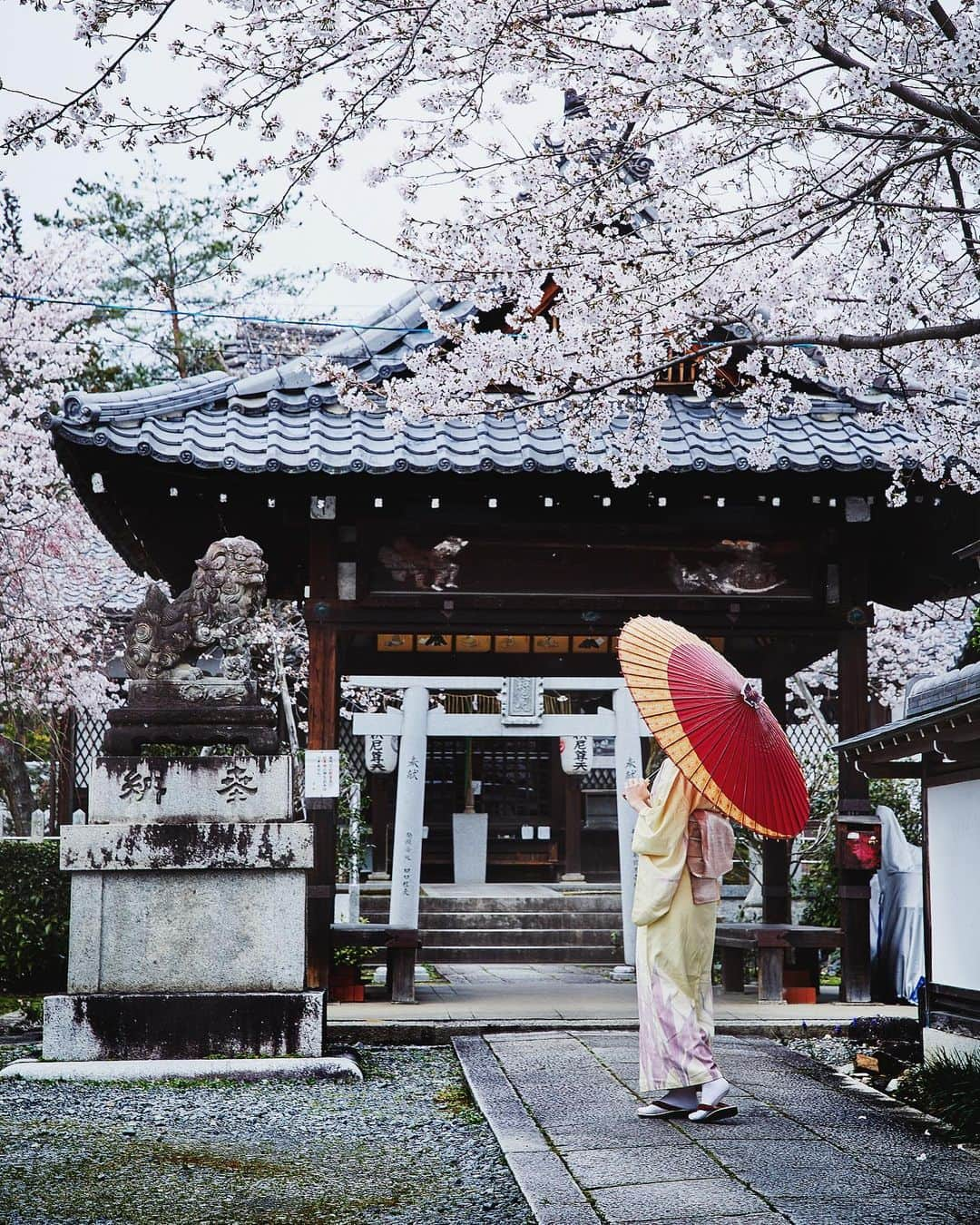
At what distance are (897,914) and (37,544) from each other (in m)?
10.6

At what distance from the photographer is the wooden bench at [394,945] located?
9.53m

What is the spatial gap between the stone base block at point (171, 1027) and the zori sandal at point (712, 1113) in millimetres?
2370

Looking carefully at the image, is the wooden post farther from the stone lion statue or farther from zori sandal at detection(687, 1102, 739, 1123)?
the stone lion statue

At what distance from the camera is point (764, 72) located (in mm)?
5020

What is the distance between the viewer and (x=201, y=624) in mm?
7348

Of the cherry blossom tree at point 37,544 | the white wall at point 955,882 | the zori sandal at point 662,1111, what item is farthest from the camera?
the cherry blossom tree at point 37,544

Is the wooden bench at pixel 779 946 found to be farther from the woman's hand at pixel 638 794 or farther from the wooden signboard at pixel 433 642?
the woman's hand at pixel 638 794

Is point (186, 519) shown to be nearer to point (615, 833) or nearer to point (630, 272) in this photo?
point (630, 272)

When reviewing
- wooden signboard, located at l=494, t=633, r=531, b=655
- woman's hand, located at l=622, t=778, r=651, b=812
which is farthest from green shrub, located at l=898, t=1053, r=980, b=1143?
wooden signboard, located at l=494, t=633, r=531, b=655

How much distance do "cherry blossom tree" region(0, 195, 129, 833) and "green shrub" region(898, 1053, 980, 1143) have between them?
36.6 ft

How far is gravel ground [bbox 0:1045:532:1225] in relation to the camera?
4.29 metres

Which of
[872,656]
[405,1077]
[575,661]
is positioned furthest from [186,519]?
[872,656]

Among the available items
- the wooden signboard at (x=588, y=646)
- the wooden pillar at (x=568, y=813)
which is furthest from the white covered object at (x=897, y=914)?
the wooden pillar at (x=568, y=813)

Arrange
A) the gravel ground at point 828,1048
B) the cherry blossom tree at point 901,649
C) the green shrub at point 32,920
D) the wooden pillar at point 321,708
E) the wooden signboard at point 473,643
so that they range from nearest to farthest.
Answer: the gravel ground at point 828,1048 → the wooden pillar at point 321,708 → the green shrub at point 32,920 → the wooden signboard at point 473,643 → the cherry blossom tree at point 901,649
